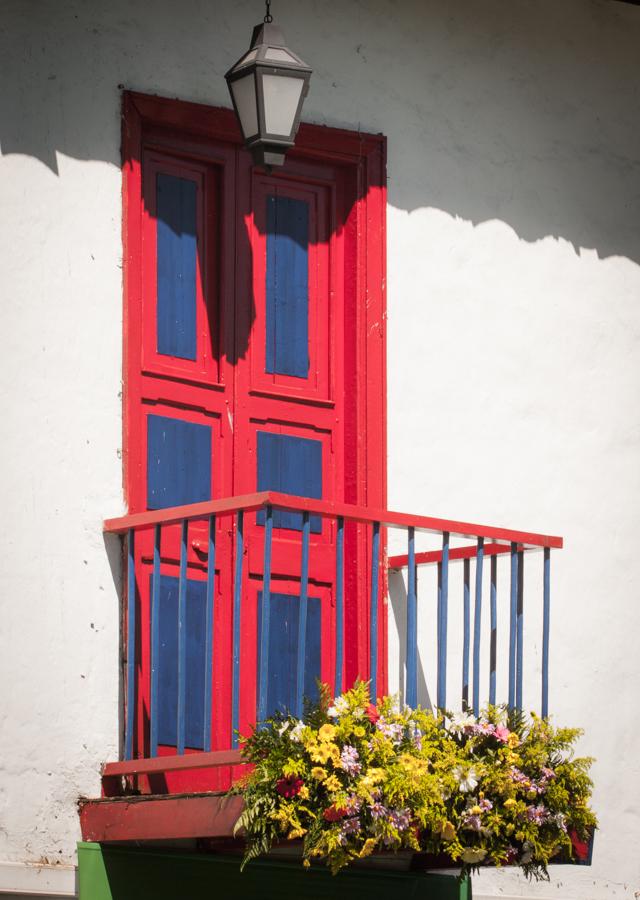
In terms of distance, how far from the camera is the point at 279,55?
7.52m

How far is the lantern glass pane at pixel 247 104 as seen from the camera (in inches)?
296

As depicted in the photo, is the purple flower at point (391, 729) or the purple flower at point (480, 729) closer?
the purple flower at point (391, 729)

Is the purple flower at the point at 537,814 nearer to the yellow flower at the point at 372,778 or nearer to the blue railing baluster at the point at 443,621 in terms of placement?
the blue railing baluster at the point at 443,621

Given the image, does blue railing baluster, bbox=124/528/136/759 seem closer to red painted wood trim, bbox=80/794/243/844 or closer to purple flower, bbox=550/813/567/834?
red painted wood trim, bbox=80/794/243/844

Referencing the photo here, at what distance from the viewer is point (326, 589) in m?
8.01

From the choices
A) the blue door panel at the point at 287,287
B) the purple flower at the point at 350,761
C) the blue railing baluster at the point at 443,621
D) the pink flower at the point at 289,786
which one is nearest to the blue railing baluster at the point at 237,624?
the pink flower at the point at 289,786

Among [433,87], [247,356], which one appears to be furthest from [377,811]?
[433,87]

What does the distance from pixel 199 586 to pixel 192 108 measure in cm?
200

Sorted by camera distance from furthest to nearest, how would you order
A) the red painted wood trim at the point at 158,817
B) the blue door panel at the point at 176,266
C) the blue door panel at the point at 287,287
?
the blue door panel at the point at 287,287 < the blue door panel at the point at 176,266 < the red painted wood trim at the point at 158,817

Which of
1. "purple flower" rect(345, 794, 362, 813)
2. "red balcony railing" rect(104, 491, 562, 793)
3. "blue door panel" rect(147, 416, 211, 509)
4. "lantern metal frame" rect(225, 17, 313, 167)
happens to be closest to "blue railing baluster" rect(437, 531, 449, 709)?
"red balcony railing" rect(104, 491, 562, 793)

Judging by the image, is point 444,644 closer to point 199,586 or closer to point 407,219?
point 199,586

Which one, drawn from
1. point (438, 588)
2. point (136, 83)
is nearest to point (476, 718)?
point (438, 588)

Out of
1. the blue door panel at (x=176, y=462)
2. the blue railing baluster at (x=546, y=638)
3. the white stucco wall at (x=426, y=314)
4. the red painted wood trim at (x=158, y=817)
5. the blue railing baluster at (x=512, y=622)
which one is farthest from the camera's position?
the blue door panel at (x=176, y=462)

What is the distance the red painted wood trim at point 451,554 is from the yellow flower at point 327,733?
1355mm
